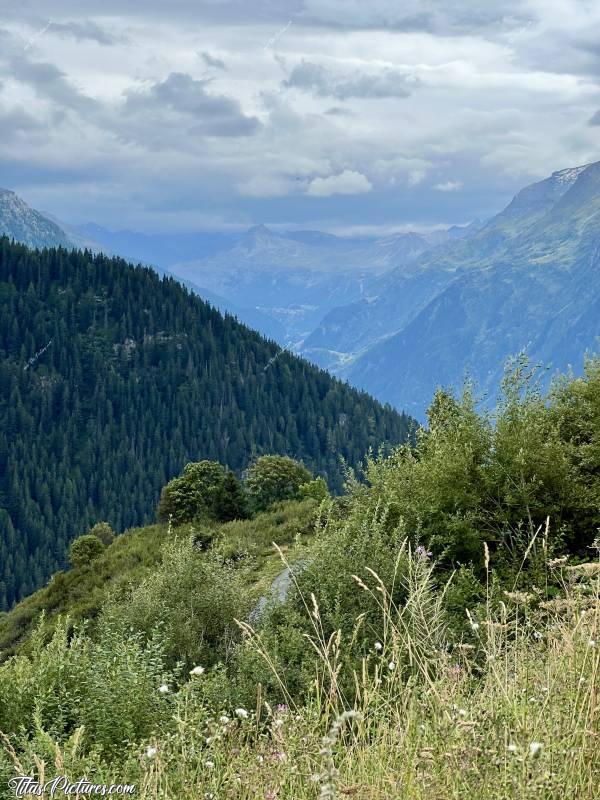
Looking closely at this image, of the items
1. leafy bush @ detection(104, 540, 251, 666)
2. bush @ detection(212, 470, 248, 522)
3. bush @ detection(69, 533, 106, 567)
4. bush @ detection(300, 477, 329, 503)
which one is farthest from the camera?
bush @ detection(69, 533, 106, 567)

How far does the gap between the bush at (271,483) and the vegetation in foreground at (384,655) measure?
85.5 ft

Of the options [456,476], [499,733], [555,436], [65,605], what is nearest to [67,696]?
[499,733]

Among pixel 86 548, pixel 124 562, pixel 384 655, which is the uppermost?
pixel 86 548

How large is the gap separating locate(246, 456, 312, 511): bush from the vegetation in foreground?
26.1 m

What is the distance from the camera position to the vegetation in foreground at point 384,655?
5.04 m

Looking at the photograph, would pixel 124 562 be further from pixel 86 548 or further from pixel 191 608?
pixel 191 608

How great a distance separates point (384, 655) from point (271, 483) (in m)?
51.1

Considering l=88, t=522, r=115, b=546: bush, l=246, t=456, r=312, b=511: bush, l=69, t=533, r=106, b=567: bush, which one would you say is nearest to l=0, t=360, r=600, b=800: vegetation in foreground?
l=246, t=456, r=312, b=511: bush

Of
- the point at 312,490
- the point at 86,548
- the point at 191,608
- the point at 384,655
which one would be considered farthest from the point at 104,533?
the point at 384,655

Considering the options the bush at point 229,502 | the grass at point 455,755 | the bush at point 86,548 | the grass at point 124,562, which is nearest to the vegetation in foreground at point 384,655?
the grass at point 455,755

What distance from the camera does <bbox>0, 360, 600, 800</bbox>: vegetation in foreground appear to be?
16.5ft

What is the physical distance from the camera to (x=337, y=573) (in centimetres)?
1611

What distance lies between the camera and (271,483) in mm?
57656

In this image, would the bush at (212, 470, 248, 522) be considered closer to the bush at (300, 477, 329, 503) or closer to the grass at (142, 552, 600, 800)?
the bush at (300, 477, 329, 503)
